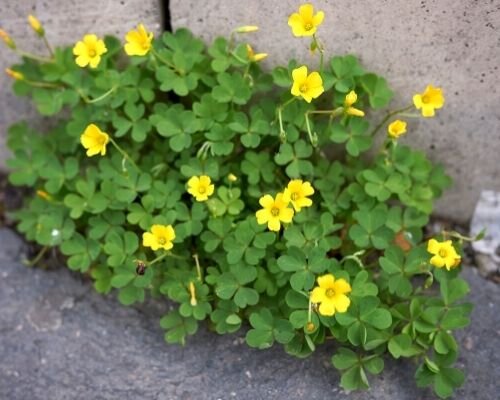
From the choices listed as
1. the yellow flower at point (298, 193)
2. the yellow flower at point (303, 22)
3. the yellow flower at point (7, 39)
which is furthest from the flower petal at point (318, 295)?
the yellow flower at point (7, 39)

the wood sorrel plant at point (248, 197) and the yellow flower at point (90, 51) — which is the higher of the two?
the yellow flower at point (90, 51)

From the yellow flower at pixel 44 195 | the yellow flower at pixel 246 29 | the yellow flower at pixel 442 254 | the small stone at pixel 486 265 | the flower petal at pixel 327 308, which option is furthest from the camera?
the small stone at pixel 486 265

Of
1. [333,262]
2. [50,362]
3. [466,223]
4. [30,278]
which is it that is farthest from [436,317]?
[30,278]

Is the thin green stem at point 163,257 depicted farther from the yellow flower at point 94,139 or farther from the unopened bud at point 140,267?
the yellow flower at point 94,139

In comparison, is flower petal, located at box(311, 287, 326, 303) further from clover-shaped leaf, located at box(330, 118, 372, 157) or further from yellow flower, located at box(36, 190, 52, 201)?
yellow flower, located at box(36, 190, 52, 201)

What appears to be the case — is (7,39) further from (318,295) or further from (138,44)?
(318,295)

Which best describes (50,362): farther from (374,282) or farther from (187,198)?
(374,282)
